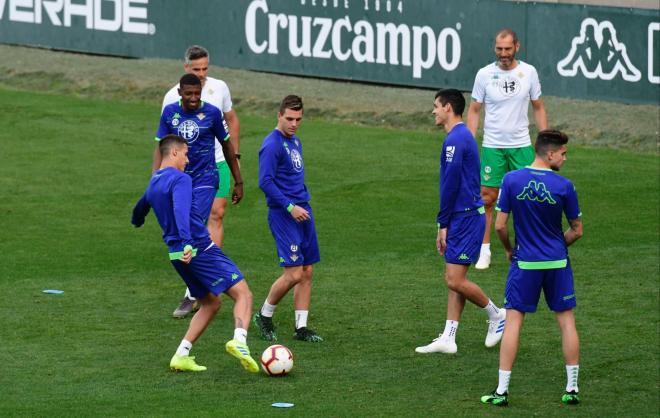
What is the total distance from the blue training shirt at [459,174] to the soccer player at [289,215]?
46.2 inches

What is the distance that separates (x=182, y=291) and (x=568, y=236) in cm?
458

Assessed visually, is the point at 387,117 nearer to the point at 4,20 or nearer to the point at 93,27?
the point at 93,27

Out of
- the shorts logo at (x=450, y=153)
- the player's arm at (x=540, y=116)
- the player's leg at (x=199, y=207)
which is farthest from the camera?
the player's arm at (x=540, y=116)

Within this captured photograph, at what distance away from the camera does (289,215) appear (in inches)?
460

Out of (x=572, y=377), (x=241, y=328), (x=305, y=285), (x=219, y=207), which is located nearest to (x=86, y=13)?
(x=219, y=207)

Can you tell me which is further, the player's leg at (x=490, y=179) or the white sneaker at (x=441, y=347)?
the player's leg at (x=490, y=179)

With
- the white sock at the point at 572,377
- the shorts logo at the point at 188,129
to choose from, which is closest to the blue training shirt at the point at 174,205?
the shorts logo at the point at 188,129

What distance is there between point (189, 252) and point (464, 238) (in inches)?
93.8

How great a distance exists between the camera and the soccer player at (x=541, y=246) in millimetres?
10000

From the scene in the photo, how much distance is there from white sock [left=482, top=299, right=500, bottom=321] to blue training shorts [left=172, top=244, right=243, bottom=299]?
2235mm

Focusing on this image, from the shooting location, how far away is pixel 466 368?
440 inches

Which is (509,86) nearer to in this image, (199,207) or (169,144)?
(199,207)

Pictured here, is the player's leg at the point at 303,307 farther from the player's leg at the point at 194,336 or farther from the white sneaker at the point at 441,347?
the player's leg at the point at 194,336

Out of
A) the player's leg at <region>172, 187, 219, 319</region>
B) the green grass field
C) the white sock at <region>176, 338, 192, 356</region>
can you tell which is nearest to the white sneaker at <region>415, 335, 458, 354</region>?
the green grass field
